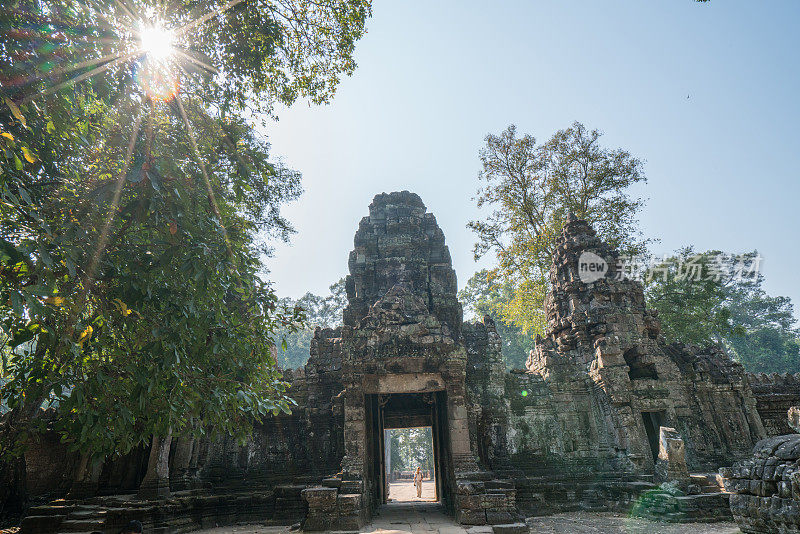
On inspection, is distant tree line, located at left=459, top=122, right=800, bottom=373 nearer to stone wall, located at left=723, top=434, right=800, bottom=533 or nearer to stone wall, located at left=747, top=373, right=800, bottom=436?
stone wall, located at left=747, top=373, right=800, bottom=436

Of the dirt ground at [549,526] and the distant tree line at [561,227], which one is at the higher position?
the distant tree line at [561,227]

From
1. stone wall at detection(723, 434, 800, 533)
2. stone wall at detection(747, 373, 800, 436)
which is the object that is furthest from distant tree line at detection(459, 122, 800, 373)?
stone wall at detection(723, 434, 800, 533)

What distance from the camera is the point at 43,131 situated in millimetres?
4289

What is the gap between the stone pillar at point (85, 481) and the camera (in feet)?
32.5

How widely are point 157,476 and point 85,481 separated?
2.36 metres

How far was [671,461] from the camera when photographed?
902cm

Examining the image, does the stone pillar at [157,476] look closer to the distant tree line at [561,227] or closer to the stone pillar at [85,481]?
the stone pillar at [85,481]

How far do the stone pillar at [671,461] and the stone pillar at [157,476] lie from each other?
10.5 m

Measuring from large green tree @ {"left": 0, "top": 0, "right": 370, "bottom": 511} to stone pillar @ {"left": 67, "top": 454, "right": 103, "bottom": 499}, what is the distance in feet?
18.4

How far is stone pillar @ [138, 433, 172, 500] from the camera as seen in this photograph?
9.16m

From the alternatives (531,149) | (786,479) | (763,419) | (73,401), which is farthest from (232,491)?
(531,149)

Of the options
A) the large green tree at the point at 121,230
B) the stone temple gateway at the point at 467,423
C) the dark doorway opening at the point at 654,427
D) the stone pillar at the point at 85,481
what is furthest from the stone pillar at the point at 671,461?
the stone pillar at the point at 85,481

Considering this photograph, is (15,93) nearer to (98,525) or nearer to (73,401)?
(73,401)

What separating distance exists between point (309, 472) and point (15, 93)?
403 inches
